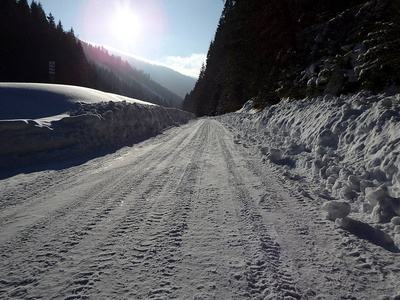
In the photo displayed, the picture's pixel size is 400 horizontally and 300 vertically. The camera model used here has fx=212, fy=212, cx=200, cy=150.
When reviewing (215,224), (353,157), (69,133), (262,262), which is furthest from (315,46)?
(262,262)

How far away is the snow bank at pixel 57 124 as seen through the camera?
454cm

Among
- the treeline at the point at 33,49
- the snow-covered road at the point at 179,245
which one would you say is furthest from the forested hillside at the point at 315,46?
the treeline at the point at 33,49

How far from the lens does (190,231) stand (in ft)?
7.48

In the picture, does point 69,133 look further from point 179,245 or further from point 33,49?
point 33,49

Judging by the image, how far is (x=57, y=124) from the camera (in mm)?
5684

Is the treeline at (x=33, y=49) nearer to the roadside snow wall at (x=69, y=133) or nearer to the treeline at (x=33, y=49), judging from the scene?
the treeline at (x=33, y=49)

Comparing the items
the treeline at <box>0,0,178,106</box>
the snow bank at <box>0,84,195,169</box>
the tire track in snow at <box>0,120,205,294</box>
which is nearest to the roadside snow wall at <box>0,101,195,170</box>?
the snow bank at <box>0,84,195,169</box>

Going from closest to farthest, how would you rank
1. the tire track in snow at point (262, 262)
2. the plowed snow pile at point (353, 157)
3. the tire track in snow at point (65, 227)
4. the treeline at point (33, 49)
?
the tire track in snow at point (262, 262)
the tire track in snow at point (65, 227)
the plowed snow pile at point (353, 157)
the treeline at point (33, 49)

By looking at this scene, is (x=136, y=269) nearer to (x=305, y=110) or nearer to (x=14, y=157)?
(x=14, y=157)

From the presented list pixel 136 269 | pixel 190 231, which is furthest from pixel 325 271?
pixel 136 269

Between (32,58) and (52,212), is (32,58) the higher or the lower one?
the higher one

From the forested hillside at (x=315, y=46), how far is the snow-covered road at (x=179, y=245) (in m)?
4.56

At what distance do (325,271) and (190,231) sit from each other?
1.26m

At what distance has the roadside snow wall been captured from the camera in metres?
4.46
